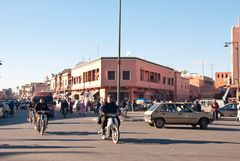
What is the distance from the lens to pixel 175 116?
2383 centimetres

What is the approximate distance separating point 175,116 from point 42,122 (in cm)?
843

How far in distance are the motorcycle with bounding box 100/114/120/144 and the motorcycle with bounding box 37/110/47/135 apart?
11.6ft

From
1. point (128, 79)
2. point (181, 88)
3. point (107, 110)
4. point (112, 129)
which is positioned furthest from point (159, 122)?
point (181, 88)

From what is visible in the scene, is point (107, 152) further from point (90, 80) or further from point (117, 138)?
point (90, 80)

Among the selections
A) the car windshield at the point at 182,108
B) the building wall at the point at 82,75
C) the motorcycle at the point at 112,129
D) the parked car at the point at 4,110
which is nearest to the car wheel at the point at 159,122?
the car windshield at the point at 182,108

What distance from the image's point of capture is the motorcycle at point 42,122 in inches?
730

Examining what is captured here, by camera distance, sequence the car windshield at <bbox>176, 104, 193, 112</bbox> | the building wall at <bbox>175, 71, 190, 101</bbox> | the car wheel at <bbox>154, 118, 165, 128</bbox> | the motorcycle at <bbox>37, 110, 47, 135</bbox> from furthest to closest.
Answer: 1. the building wall at <bbox>175, 71, 190, 101</bbox>
2. the car windshield at <bbox>176, 104, 193, 112</bbox>
3. the car wheel at <bbox>154, 118, 165, 128</bbox>
4. the motorcycle at <bbox>37, 110, 47, 135</bbox>

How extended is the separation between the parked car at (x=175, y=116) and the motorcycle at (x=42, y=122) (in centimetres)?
689

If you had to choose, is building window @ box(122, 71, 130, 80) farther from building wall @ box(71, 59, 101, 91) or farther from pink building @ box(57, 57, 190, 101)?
building wall @ box(71, 59, 101, 91)

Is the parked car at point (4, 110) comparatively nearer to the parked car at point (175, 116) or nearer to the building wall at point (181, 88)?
the parked car at point (175, 116)

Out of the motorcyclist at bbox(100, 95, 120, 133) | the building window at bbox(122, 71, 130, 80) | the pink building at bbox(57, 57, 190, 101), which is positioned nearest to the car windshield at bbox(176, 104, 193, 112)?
the motorcyclist at bbox(100, 95, 120, 133)

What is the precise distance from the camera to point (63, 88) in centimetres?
10750

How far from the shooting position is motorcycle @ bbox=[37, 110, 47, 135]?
18531 millimetres

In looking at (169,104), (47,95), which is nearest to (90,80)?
(47,95)
